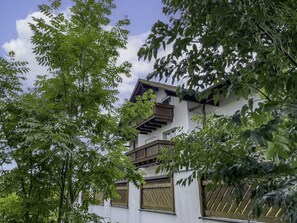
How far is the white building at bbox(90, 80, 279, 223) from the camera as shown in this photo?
4.19 meters

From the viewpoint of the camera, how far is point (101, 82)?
308cm

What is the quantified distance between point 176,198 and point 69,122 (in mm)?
3771

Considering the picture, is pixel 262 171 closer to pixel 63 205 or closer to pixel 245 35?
pixel 245 35

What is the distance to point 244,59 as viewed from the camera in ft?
3.61

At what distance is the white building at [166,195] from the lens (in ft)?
13.8

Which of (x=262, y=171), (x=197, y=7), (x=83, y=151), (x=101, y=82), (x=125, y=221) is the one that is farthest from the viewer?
(x=125, y=221)

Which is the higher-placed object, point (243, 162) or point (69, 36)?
point (69, 36)

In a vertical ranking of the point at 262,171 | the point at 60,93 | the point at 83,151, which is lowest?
the point at 262,171

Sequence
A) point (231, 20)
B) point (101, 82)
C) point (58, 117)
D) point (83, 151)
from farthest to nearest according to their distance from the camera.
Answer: point (101, 82) < point (83, 151) < point (58, 117) < point (231, 20)

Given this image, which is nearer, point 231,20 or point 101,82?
point 231,20

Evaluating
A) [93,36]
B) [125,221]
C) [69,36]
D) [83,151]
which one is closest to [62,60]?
[69,36]

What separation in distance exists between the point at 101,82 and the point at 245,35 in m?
2.35

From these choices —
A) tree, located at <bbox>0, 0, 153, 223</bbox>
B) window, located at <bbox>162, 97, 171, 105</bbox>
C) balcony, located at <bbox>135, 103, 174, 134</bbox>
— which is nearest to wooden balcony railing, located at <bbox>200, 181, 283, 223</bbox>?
tree, located at <bbox>0, 0, 153, 223</bbox>

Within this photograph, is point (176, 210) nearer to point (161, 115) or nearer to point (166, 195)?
point (166, 195)
